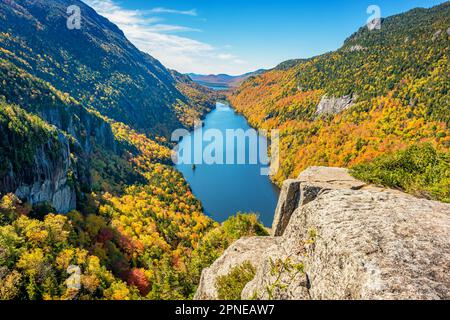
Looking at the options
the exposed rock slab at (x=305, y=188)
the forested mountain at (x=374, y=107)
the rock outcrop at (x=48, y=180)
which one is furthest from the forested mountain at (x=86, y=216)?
the forested mountain at (x=374, y=107)

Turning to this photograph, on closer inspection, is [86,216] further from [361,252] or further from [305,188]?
[361,252]

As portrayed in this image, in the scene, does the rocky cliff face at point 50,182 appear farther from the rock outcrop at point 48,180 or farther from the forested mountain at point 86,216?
the forested mountain at point 86,216

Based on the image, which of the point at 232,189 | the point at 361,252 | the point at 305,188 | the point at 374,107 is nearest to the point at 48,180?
the point at 305,188

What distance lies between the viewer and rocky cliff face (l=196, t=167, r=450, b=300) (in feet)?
20.3

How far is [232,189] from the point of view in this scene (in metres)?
117

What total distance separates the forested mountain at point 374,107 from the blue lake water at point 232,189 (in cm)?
991

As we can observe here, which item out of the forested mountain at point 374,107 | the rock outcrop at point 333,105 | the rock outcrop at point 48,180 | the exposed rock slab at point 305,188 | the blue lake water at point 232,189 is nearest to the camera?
the exposed rock slab at point 305,188

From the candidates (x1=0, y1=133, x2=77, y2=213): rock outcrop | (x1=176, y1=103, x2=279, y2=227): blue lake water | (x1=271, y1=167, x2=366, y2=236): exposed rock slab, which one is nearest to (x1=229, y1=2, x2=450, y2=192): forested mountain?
(x1=176, y1=103, x2=279, y2=227): blue lake water

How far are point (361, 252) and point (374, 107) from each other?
12233 cm

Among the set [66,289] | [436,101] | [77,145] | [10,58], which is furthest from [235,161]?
[10,58]

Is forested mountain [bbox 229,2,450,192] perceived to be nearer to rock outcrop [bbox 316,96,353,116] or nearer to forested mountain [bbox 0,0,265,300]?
rock outcrop [bbox 316,96,353,116]

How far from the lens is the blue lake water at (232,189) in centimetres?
10081
